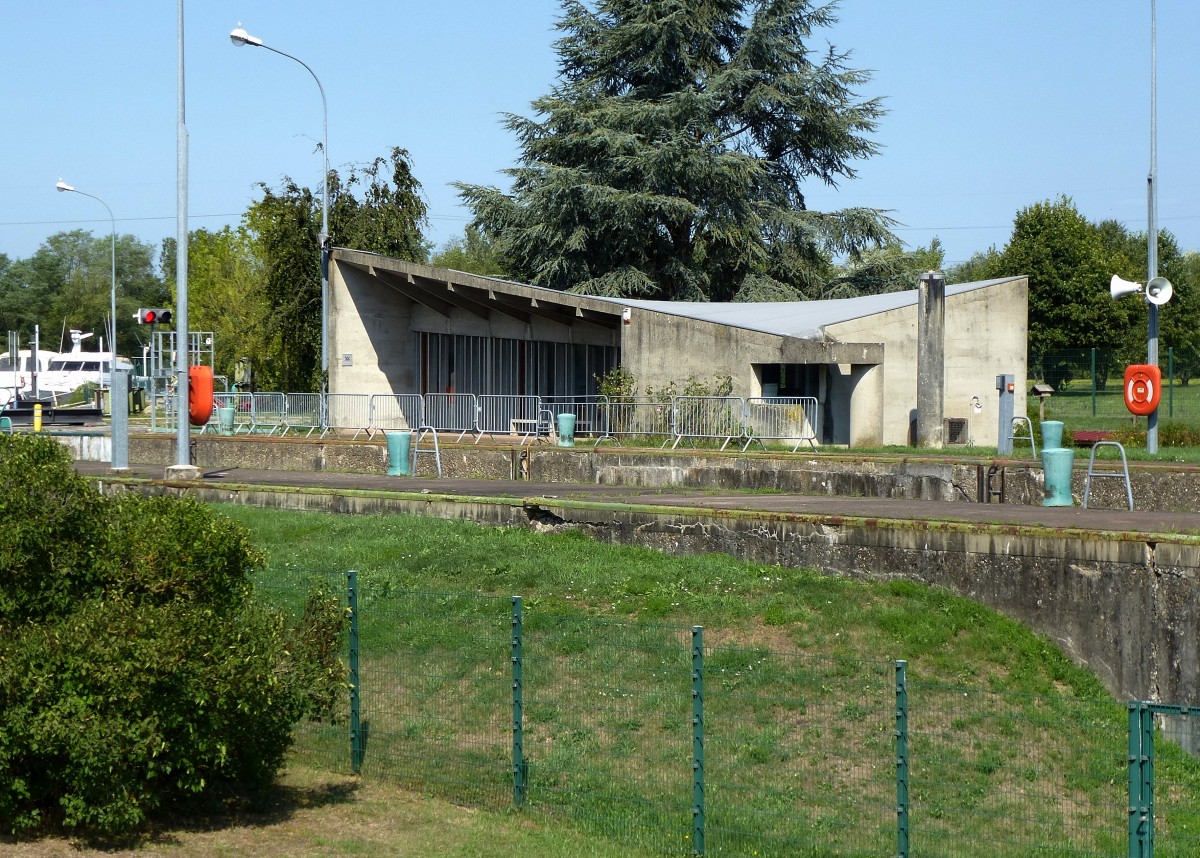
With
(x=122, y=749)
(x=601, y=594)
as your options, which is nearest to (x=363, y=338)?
(x=601, y=594)

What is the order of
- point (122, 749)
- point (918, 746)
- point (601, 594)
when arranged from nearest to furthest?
point (122, 749) → point (918, 746) → point (601, 594)

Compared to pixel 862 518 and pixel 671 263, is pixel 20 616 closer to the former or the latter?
pixel 862 518

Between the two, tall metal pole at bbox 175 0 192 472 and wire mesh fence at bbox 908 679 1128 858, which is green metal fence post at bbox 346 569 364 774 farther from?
tall metal pole at bbox 175 0 192 472

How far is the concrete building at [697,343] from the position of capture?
2988 centimetres

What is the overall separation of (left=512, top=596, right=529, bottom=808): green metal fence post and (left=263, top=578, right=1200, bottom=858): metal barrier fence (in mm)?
13

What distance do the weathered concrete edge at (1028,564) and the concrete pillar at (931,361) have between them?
15559 millimetres

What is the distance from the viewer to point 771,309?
36.3 metres

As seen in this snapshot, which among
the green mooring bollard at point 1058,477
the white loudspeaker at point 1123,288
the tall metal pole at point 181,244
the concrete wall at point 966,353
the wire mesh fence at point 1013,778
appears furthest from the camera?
the concrete wall at point 966,353

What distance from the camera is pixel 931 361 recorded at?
3053 cm

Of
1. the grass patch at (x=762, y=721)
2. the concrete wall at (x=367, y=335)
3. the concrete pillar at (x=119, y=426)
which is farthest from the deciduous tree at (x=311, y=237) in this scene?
the grass patch at (x=762, y=721)

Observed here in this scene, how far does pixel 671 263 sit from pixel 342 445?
77.6ft

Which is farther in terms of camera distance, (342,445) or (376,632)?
(342,445)

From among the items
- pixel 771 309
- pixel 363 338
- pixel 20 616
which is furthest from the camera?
pixel 363 338

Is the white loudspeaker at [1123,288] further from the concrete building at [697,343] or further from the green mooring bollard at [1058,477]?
the green mooring bollard at [1058,477]
